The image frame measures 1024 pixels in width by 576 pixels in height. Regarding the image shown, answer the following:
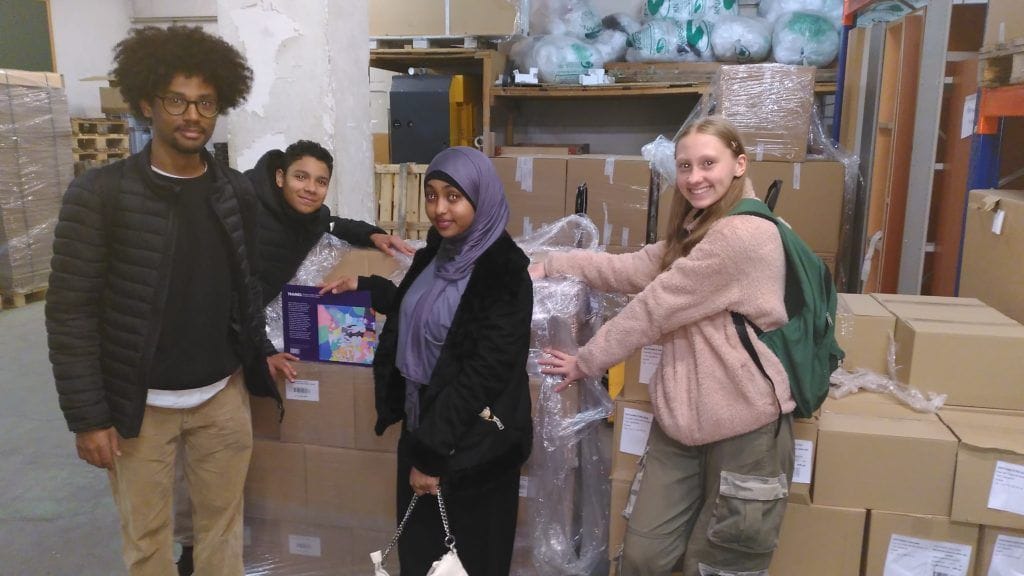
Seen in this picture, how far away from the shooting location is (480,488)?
5.03ft

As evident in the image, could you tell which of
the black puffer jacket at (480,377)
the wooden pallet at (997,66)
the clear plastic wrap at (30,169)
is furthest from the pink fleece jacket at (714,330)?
the clear plastic wrap at (30,169)

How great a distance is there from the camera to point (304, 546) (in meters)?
2.12

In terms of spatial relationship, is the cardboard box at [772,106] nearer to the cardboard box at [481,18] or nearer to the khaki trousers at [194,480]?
the cardboard box at [481,18]

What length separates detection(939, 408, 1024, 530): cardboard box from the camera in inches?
59.1

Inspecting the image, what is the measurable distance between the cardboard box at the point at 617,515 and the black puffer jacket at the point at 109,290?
1.11 m

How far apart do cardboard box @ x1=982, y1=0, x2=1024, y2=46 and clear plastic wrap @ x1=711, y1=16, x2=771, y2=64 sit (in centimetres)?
233

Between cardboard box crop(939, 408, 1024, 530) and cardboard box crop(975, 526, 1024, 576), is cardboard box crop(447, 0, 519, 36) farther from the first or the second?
cardboard box crop(975, 526, 1024, 576)

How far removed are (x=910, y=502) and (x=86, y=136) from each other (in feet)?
22.5

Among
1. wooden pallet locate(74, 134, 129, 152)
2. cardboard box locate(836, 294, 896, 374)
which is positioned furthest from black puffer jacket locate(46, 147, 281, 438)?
wooden pallet locate(74, 134, 129, 152)

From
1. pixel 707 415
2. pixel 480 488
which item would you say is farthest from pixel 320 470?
pixel 707 415

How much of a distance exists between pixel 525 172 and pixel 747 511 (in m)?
2.49

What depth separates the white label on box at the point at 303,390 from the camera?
2.01 metres

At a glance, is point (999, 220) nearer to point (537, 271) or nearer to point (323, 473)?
point (537, 271)

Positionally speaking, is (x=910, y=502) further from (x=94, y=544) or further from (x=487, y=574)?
(x=94, y=544)
